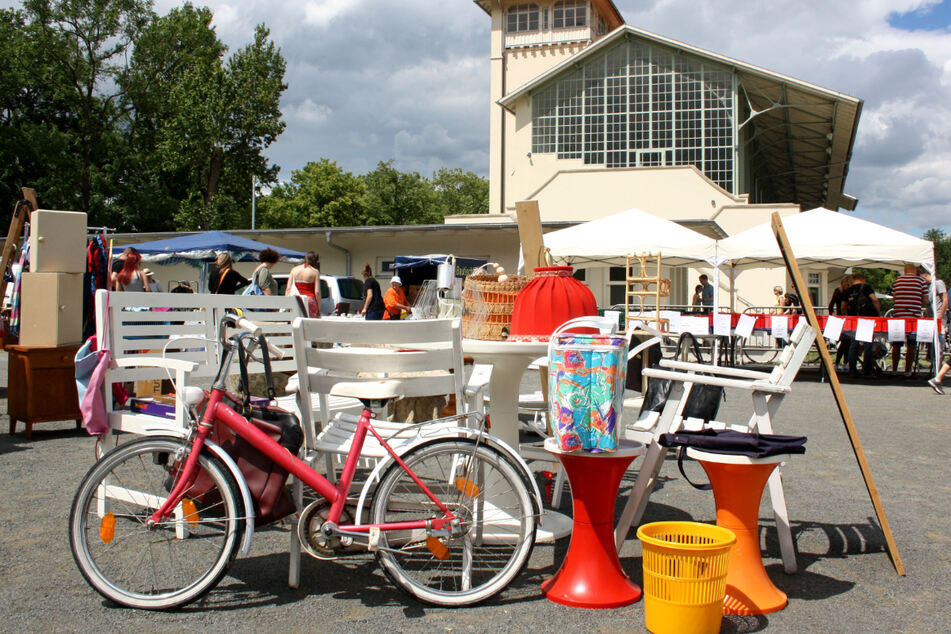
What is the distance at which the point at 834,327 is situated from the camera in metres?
13.0

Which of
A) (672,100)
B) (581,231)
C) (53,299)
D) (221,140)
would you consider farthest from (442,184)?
(53,299)

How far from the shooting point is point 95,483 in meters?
3.12

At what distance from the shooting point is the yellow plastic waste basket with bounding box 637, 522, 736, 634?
283cm

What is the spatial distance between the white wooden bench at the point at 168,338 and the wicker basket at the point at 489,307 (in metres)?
0.96

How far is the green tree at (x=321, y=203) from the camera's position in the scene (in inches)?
2104

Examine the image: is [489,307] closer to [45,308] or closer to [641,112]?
[45,308]

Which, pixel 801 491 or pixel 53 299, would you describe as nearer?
pixel 801 491

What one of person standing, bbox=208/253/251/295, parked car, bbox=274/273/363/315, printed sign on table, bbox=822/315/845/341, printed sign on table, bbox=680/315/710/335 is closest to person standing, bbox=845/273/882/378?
printed sign on table, bbox=822/315/845/341

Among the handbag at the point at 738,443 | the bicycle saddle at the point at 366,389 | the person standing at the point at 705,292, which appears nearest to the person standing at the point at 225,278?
the bicycle saddle at the point at 366,389

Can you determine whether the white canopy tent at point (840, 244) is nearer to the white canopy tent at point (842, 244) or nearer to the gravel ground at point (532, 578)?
the white canopy tent at point (842, 244)

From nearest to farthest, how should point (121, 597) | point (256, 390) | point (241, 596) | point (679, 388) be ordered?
1. point (121, 597)
2. point (241, 596)
3. point (679, 388)
4. point (256, 390)

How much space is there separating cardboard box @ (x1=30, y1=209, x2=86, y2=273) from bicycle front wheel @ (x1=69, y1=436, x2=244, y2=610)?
13.6 ft

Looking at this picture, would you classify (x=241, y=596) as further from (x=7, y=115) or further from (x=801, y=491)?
(x=7, y=115)

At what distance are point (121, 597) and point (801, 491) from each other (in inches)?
155
